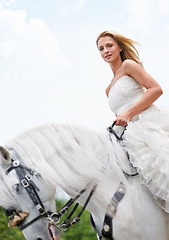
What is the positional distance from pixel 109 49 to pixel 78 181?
4.56ft

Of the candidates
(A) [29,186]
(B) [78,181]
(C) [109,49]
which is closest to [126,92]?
(C) [109,49]

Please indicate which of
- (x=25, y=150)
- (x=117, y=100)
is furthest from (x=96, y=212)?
(x=117, y=100)

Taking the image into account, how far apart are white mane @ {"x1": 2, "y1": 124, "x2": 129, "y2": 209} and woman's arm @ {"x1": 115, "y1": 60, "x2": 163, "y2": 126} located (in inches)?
12.0

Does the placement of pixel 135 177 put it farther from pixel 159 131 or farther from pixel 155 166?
pixel 159 131

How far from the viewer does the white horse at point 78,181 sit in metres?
2.11

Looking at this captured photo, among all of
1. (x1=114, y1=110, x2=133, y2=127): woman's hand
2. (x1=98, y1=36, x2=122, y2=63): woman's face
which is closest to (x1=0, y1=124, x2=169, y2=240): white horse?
(x1=114, y1=110, x2=133, y2=127): woman's hand

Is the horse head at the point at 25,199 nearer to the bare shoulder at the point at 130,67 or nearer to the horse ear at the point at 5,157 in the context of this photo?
the horse ear at the point at 5,157

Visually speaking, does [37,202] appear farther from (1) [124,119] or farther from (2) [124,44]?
(2) [124,44]

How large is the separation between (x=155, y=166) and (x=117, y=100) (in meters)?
0.79

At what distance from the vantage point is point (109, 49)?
296 centimetres

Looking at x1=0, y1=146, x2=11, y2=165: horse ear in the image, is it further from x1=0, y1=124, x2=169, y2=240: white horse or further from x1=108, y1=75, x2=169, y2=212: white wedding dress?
x1=108, y1=75, x2=169, y2=212: white wedding dress

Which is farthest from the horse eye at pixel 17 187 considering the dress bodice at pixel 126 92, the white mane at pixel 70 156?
the dress bodice at pixel 126 92

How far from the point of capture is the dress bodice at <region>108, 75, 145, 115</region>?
107 inches

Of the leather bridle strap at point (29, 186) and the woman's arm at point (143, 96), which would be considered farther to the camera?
the woman's arm at point (143, 96)
